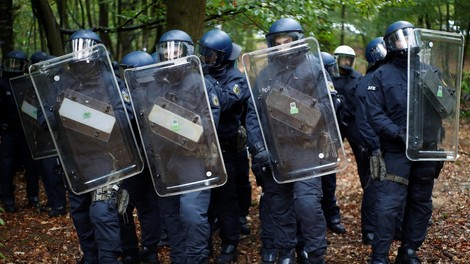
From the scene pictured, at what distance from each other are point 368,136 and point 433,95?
1102 millimetres

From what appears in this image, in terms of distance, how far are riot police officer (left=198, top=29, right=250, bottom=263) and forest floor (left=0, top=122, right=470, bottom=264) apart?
1.15 ft

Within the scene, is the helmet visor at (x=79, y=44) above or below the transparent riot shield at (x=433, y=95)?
above

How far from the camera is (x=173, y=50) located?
5.33m

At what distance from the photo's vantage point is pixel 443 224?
7.26 metres

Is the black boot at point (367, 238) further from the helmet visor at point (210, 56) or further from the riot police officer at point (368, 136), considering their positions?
the helmet visor at point (210, 56)

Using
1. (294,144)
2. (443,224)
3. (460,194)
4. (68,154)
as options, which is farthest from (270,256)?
(460,194)

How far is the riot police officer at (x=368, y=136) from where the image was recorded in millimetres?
6207

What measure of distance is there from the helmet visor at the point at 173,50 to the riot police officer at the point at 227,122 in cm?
39

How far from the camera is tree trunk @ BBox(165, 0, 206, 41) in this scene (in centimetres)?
736

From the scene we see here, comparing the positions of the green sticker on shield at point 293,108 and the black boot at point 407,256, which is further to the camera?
the black boot at point 407,256

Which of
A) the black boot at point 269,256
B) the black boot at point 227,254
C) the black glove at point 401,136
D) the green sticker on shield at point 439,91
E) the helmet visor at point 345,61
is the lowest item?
the black boot at point 227,254

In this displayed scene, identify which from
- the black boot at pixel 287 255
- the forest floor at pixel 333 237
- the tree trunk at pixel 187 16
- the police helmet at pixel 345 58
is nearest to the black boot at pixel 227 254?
the forest floor at pixel 333 237

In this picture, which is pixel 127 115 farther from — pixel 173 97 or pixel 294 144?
pixel 294 144

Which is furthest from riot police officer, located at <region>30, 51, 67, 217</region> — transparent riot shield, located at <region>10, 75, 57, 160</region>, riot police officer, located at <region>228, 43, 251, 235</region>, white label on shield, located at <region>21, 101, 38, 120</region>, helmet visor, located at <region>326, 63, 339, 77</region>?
helmet visor, located at <region>326, 63, 339, 77</region>
